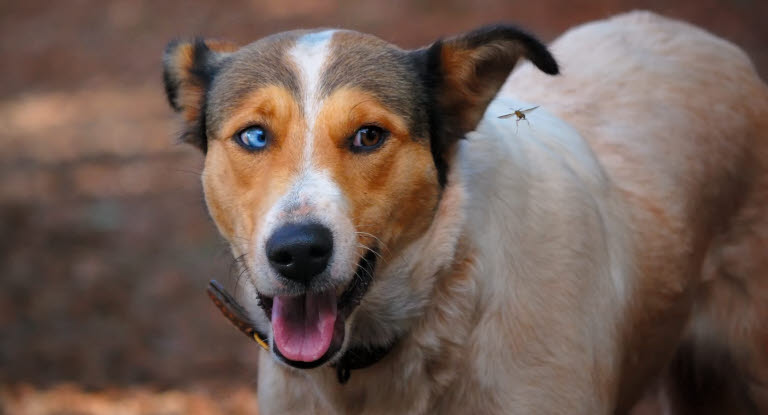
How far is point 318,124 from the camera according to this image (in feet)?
9.83

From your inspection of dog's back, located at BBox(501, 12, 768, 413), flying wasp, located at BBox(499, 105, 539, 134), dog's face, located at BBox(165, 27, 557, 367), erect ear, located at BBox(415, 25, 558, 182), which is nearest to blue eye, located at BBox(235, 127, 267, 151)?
dog's face, located at BBox(165, 27, 557, 367)

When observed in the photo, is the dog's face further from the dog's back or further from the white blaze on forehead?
the dog's back

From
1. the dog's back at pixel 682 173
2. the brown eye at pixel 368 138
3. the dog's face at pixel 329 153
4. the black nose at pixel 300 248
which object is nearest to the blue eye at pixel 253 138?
the dog's face at pixel 329 153

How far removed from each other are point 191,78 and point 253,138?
57 cm

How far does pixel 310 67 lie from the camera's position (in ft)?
10.2

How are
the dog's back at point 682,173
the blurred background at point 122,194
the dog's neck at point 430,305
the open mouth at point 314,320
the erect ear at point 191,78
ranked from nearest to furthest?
the open mouth at point 314,320 < the dog's neck at point 430,305 < the erect ear at point 191,78 < the dog's back at point 682,173 < the blurred background at point 122,194

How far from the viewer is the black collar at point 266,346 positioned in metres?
3.23

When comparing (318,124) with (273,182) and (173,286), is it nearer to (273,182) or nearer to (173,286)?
→ (273,182)

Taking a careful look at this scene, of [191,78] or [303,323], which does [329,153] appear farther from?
[191,78]

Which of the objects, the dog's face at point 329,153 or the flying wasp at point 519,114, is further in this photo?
the flying wasp at point 519,114

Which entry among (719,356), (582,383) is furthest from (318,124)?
(719,356)

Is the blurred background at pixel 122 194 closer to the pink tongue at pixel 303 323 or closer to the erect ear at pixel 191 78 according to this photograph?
the erect ear at pixel 191 78

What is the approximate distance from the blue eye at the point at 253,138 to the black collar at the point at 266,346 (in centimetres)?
70

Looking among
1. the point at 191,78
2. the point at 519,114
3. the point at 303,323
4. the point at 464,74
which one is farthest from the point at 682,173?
the point at 191,78
